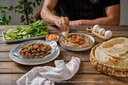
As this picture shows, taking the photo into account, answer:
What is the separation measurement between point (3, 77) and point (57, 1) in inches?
43.6

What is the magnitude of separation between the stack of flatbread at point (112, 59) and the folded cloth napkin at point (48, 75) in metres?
0.12

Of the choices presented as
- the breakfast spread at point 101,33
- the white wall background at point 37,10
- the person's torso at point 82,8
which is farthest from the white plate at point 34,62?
the white wall background at point 37,10

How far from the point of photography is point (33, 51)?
45.8 inches

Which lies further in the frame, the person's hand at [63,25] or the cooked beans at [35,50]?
the person's hand at [63,25]

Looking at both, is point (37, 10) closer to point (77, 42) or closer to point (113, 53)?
point (77, 42)

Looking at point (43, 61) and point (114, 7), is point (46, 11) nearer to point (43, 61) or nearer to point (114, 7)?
point (114, 7)

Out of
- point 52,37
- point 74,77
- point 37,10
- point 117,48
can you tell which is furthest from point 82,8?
point 37,10

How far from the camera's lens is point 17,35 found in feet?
4.58

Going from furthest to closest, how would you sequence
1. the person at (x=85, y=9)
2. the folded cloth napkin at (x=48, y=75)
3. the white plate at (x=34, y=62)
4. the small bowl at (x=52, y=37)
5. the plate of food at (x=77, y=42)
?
1. the person at (x=85, y=9)
2. the small bowl at (x=52, y=37)
3. the plate of food at (x=77, y=42)
4. the white plate at (x=34, y=62)
5. the folded cloth napkin at (x=48, y=75)

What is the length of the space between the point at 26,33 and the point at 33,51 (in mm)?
285

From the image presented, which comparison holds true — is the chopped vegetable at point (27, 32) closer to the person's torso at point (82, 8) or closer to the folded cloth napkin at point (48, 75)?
the folded cloth napkin at point (48, 75)

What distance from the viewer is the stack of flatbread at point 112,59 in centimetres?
102

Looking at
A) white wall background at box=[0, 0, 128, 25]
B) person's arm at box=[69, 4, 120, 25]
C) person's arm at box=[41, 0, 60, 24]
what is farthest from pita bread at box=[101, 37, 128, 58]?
white wall background at box=[0, 0, 128, 25]

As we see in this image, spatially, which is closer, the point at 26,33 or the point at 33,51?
the point at 33,51
